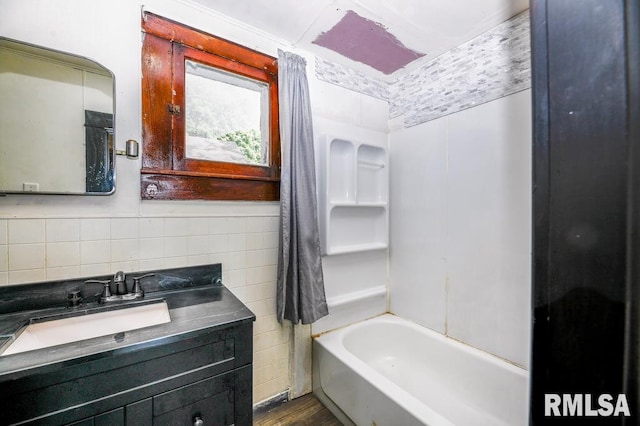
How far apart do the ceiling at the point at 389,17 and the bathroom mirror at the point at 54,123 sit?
2.34 feet

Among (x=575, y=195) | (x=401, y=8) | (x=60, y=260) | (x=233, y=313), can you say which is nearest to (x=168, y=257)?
(x=60, y=260)

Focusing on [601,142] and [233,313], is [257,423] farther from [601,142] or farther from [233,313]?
[601,142]

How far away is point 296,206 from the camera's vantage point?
1.57 meters

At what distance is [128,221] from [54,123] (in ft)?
1.62

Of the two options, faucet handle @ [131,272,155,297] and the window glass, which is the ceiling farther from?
faucet handle @ [131,272,155,297]

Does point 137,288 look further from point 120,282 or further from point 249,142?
point 249,142

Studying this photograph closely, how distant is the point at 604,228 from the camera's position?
20.1 inches

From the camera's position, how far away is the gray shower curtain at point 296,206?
155cm

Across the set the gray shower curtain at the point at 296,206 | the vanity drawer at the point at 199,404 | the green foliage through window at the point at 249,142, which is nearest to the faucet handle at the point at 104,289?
the vanity drawer at the point at 199,404

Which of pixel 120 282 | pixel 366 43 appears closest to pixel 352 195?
pixel 366 43

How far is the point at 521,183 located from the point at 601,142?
41.6 inches

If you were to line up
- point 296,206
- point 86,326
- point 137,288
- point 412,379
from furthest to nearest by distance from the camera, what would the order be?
point 412,379, point 296,206, point 137,288, point 86,326

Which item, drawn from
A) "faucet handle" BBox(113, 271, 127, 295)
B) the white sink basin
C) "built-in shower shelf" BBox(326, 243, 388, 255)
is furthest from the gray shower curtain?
"faucet handle" BBox(113, 271, 127, 295)
